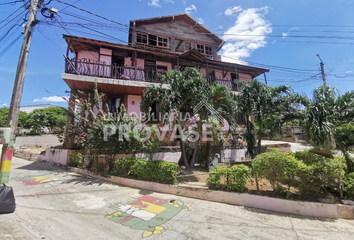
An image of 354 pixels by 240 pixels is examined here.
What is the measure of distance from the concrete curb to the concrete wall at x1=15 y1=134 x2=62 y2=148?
1843 centimetres

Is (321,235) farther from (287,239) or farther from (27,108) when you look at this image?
(27,108)

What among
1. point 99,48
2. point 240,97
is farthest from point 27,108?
point 240,97

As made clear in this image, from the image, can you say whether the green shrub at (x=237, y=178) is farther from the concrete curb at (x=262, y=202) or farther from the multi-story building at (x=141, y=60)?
the multi-story building at (x=141, y=60)

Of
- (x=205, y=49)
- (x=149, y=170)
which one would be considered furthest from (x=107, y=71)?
(x=205, y=49)

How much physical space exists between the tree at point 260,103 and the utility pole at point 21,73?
10.3 metres

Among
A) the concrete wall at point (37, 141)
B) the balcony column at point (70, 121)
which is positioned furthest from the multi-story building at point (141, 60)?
the concrete wall at point (37, 141)

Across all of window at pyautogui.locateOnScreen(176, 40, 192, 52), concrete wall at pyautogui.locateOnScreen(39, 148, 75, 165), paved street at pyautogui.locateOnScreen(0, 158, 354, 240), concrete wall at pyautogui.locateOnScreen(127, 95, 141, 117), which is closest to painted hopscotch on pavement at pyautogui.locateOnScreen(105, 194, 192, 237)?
paved street at pyautogui.locateOnScreen(0, 158, 354, 240)

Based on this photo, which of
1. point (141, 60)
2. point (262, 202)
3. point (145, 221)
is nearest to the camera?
point (145, 221)

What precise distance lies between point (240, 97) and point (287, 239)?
7.96 metres

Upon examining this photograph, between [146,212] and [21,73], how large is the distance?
7010mm

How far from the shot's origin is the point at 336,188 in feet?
15.1

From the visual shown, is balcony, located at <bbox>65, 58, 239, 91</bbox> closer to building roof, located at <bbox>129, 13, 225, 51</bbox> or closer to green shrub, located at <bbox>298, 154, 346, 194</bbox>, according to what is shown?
building roof, located at <bbox>129, 13, 225, 51</bbox>

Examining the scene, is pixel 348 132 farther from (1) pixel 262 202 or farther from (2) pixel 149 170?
(2) pixel 149 170

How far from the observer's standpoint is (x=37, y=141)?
1991cm
